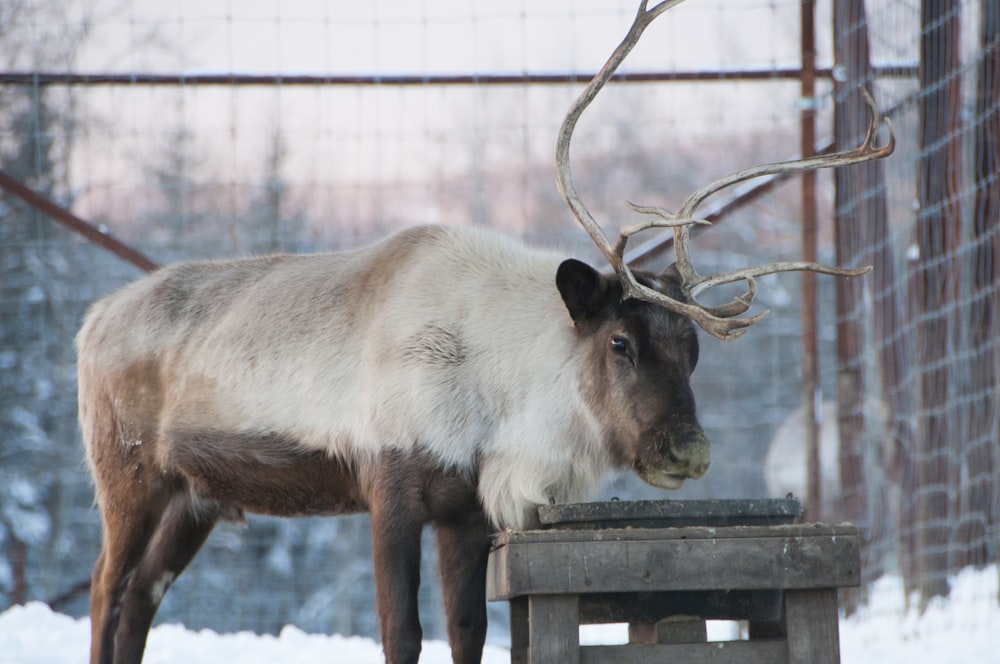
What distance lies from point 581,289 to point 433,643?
2927 mm

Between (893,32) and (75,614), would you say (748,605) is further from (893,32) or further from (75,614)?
(75,614)

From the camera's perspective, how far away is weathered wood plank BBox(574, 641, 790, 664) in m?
3.14

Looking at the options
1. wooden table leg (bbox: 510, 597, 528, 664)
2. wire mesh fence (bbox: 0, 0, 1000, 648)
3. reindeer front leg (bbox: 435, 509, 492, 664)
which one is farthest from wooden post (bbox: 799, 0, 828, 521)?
wooden table leg (bbox: 510, 597, 528, 664)

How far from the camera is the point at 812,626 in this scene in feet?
10.3

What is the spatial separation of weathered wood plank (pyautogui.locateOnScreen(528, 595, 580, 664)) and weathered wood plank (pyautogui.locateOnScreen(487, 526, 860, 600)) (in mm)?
48

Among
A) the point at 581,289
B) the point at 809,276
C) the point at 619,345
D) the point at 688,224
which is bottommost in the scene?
the point at 619,345

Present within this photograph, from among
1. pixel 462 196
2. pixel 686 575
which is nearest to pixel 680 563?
pixel 686 575

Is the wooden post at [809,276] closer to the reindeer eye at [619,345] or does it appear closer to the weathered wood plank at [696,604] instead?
the reindeer eye at [619,345]

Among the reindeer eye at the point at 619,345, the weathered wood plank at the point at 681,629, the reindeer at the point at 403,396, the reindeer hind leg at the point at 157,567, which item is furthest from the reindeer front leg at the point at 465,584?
the reindeer hind leg at the point at 157,567

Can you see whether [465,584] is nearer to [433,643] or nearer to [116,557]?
[116,557]

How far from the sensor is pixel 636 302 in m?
3.86

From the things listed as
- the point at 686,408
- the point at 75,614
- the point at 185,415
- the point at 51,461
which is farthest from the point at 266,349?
the point at 75,614

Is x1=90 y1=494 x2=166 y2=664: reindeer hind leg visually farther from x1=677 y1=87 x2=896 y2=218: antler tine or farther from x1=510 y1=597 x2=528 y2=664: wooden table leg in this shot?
x1=677 y1=87 x2=896 y2=218: antler tine

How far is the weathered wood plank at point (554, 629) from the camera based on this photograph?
309 centimetres
